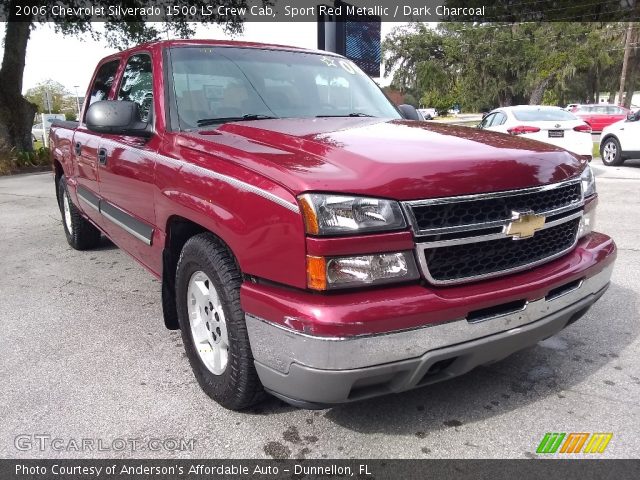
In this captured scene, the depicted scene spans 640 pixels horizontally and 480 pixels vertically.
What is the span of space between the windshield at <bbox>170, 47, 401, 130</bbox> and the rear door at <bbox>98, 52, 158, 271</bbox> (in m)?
0.27

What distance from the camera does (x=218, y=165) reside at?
2383 millimetres

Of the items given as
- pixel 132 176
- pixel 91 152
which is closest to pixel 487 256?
pixel 132 176

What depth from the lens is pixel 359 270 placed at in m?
1.97

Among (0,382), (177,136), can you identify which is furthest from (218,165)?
(0,382)

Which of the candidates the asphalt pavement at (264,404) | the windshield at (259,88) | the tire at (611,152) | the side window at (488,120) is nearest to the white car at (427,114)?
the windshield at (259,88)

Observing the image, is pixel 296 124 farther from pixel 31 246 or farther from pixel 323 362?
pixel 31 246

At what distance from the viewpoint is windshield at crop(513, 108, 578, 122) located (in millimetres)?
10047

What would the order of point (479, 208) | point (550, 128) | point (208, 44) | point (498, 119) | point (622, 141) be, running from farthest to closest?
point (622, 141) < point (498, 119) < point (550, 128) < point (208, 44) < point (479, 208)

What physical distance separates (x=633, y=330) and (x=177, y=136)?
3042 millimetres

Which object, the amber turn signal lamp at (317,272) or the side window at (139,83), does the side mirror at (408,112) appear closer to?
the side window at (139,83)

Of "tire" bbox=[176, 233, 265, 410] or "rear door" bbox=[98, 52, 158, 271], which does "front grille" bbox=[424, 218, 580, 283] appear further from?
"rear door" bbox=[98, 52, 158, 271]

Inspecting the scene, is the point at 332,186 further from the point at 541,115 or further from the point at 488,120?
the point at 488,120

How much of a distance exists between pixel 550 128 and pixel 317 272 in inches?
365

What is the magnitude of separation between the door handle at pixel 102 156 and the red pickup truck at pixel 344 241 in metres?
0.70
